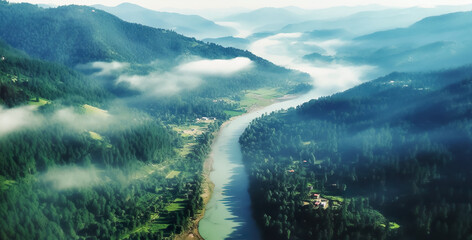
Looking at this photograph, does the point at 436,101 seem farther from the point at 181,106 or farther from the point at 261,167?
the point at 181,106

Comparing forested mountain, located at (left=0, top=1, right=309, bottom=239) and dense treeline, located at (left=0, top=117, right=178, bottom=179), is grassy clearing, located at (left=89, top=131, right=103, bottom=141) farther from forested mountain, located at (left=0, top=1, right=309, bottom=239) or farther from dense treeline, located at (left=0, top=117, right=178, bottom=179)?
dense treeline, located at (left=0, top=117, right=178, bottom=179)

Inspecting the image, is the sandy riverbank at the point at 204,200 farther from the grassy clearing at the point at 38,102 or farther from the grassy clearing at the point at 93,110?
the grassy clearing at the point at 38,102

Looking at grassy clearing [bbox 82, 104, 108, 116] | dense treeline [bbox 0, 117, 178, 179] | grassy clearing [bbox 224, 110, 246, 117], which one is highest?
grassy clearing [bbox 82, 104, 108, 116]

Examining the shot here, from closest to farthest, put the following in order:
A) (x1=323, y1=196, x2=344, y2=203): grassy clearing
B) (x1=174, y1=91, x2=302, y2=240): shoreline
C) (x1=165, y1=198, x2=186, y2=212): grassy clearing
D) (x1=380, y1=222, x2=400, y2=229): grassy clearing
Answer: (x1=380, y1=222, x2=400, y2=229): grassy clearing
(x1=174, y1=91, x2=302, y2=240): shoreline
(x1=165, y1=198, x2=186, y2=212): grassy clearing
(x1=323, y1=196, x2=344, y2=203): grassy clearing

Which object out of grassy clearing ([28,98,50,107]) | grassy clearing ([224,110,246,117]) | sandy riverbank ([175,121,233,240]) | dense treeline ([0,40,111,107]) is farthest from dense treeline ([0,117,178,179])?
grassy clearing ([224,110,246,117])

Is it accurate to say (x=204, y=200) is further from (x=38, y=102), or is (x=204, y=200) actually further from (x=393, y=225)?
(x=38, y=102)

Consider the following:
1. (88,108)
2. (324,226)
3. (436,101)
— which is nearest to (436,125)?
(436,101)

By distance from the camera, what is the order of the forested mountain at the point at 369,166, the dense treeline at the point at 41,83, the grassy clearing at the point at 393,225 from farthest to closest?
1. the dense treeline at the point at 41,83
2. the grassy clearing at the point at 393,225
3. the forested mountain at the point at 369,166

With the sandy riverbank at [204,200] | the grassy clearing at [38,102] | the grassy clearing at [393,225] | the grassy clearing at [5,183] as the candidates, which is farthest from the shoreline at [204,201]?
the grassy clearing at [38,102]
